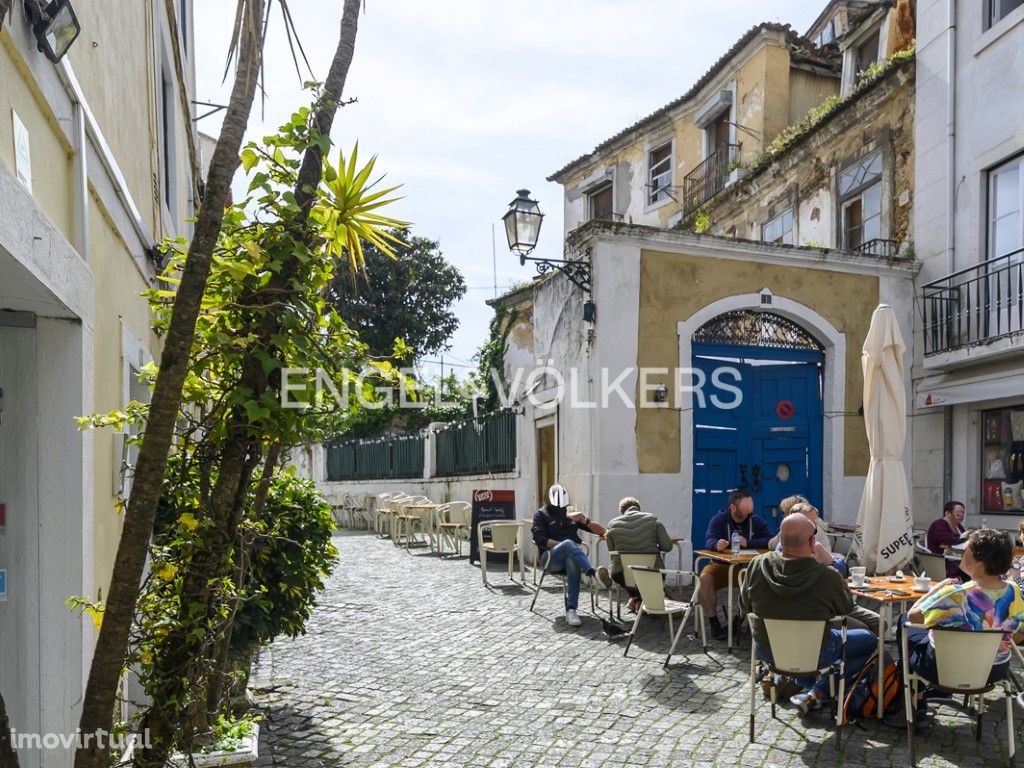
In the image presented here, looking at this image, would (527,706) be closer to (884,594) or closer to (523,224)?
(884,594)

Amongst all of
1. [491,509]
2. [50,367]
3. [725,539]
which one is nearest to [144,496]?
[50,367]

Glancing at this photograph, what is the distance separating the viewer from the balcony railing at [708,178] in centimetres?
1861

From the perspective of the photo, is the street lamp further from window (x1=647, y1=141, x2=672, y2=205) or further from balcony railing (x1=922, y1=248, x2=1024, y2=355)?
window (x1=647, y1=141, x2=672, y2=205)

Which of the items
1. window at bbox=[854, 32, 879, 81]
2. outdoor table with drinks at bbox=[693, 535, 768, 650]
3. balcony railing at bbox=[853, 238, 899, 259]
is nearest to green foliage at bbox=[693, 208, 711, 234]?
window at bbox=[854, 32, 879, 81]

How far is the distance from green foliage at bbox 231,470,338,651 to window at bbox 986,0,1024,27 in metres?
10.6

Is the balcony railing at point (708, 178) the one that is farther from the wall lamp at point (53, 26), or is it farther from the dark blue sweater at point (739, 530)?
the wall lamp at point (53, 26)

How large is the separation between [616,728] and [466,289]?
28936mm

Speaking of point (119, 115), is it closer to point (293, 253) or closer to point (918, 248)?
point (293, 253)

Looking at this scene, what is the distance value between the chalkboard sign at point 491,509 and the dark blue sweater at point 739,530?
5.96 metres

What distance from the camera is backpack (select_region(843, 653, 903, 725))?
5.23 meters

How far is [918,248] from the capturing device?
12320 mm

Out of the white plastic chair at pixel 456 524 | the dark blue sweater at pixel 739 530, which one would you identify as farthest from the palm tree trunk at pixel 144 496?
the white plastic chair at pixel 456 524

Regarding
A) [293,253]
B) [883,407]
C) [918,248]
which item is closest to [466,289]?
[918,248]

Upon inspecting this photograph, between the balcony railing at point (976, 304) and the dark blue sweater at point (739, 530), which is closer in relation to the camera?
the dark blue sweater at point (739, 530)
